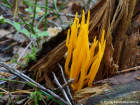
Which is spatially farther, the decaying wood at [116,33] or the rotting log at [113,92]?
the decaying wood at [116,33]

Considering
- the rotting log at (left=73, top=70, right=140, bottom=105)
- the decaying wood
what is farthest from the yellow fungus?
the decaying wood

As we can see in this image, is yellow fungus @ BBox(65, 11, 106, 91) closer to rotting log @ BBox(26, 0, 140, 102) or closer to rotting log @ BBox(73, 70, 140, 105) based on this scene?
rotting log @ BBox(73, 70, 140, 105)

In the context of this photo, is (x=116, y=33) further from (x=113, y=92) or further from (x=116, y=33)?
(x=113, y=92)

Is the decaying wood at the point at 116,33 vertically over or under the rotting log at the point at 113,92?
over

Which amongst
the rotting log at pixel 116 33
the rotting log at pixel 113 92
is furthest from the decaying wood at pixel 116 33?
the rotting log at pixel 113 92

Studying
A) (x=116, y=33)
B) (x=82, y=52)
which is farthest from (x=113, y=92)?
(x=116, y=33)

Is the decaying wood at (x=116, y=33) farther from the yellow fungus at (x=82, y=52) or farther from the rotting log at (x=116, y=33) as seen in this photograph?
the yellow fungus at (x=82, y=52)

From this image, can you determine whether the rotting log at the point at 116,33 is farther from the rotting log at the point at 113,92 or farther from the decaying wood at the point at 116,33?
the rotting log at the point at 113,92

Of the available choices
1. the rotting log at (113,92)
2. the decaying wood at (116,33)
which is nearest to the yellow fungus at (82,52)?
the rotting log at (113,92)

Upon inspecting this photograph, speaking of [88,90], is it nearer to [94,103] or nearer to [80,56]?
[94,103]
